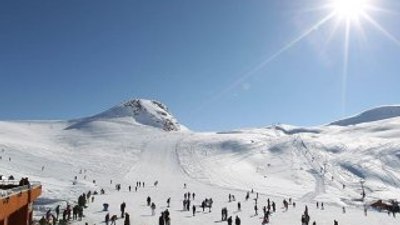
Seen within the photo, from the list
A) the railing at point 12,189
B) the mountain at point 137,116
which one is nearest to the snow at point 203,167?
the mountain at point 137,116

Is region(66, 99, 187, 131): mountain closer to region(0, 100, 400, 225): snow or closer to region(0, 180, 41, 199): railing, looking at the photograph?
region(0, 100, 400, 225): snow

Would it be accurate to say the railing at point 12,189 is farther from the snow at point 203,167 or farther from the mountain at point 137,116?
the mountain at point 137,116

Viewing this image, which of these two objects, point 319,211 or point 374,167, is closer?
point 319,211

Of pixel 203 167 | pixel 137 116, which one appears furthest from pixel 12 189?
pixel 137 116

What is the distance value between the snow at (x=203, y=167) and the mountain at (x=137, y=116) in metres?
7.75

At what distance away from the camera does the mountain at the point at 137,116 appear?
164625 millimetres

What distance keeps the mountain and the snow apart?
775 cm

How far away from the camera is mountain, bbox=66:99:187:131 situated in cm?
16462

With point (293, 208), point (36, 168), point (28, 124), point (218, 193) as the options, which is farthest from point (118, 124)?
point (293, 208)

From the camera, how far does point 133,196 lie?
57.7 m

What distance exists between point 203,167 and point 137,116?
280 feet

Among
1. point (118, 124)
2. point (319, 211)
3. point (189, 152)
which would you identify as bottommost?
point (319, 211)

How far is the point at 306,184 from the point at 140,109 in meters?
108

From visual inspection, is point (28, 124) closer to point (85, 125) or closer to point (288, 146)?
point (85, 125)
